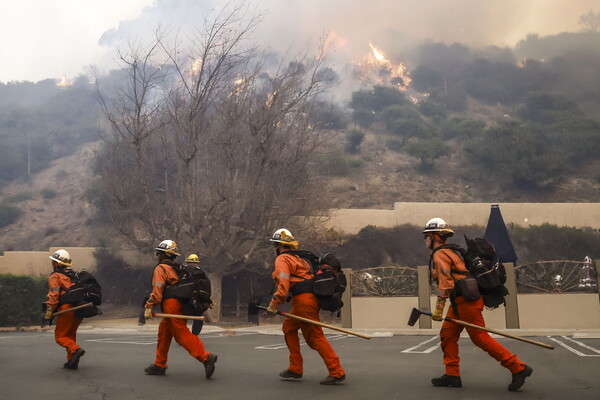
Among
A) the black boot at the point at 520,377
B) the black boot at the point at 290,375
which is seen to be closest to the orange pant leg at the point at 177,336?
the black boot at the point at 290,375

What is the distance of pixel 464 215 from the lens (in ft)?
133

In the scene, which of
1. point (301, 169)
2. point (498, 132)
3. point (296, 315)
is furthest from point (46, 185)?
point (296, 315)

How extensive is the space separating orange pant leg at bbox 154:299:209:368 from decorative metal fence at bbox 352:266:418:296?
13012mm

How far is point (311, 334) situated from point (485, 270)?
83.9 inches

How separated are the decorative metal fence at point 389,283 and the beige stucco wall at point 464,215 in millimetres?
Result: 15499

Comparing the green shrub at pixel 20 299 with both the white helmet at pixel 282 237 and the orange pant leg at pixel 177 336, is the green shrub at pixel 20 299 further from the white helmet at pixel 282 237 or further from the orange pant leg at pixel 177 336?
the white helmet at pixel 282 237

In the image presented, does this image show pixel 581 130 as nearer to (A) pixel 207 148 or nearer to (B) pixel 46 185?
(A) pixel 207 148

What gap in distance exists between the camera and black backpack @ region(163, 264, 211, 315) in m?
8.13

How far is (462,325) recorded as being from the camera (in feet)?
22.6

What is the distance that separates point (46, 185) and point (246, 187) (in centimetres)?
5826

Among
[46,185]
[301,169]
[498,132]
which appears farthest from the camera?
[46,185]

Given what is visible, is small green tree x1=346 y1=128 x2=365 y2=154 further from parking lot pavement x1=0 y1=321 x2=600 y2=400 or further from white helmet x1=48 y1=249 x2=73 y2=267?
white helmet x1=48 y1=249 x2=73 y2=267

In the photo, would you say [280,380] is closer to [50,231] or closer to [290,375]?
[290,375]

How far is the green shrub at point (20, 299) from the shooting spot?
909 inches
